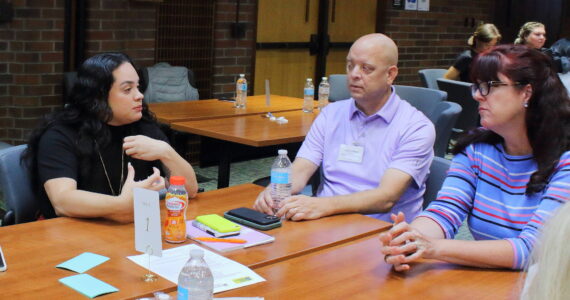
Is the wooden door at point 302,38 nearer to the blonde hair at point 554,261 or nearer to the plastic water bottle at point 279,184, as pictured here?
the plastic water bottle at point 279,184

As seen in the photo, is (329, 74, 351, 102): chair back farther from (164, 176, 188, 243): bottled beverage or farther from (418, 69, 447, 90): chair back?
(164, 176, 188, 243): bottled beverage

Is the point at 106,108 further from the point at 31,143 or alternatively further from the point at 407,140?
the point at 407,140

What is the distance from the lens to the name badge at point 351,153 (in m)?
3.08

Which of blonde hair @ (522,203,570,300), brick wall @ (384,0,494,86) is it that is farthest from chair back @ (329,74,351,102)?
blonde hair @ (522,203,570,300)

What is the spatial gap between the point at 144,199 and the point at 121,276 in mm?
210

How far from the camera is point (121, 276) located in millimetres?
1981

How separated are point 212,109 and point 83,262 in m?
3.05

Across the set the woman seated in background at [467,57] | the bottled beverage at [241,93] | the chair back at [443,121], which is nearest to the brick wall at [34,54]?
the bottled beverage at [241,93]

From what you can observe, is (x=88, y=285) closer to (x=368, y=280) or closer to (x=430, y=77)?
(x=368, y=280)

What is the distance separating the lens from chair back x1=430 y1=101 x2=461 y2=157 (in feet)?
14.7

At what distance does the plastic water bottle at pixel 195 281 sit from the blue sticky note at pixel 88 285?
0.23 metres

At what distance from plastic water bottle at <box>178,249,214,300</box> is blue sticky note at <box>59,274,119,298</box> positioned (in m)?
0.23

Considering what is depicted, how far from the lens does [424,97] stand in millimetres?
4910

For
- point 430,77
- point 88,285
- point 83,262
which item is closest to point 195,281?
point 88,285
